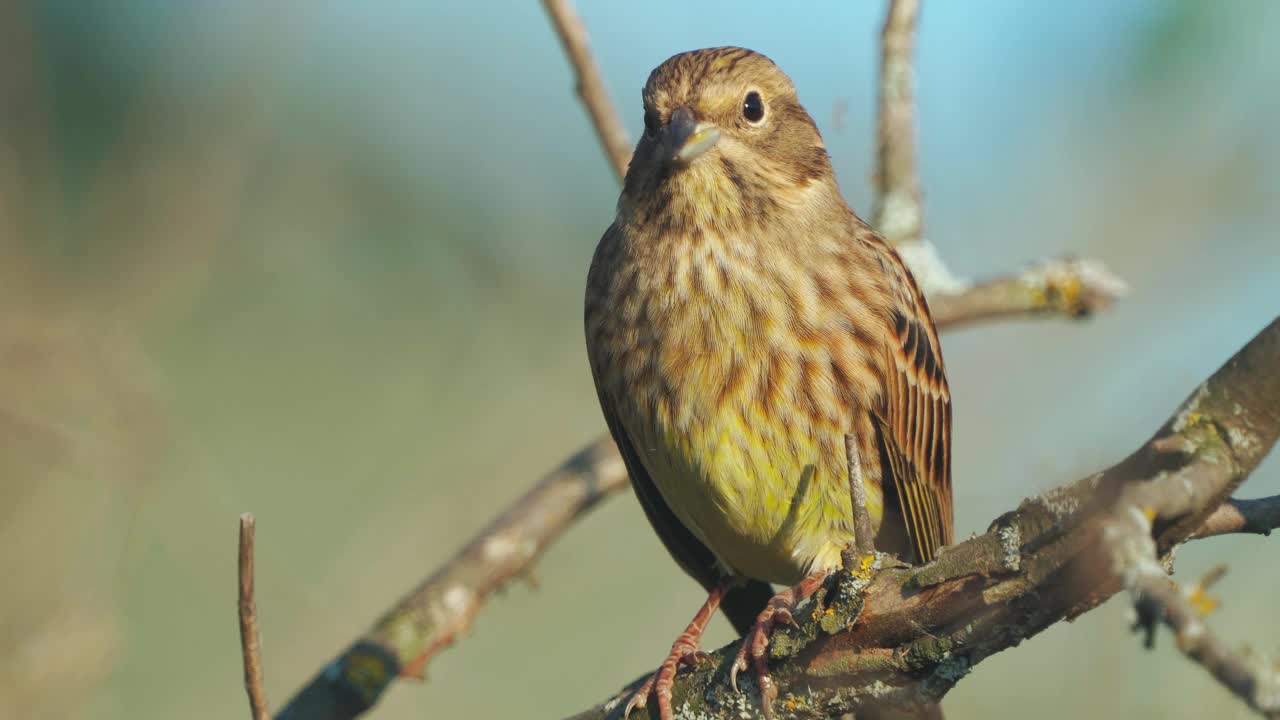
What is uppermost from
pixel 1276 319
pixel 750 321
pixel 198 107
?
pixel 198 107

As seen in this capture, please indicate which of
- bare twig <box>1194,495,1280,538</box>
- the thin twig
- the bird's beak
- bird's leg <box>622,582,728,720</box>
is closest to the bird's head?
the bird's beak

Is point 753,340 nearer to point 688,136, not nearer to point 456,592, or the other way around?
point 688,136

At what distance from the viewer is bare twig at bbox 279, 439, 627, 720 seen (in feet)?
13.4

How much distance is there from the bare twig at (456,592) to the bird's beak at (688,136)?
1245mm

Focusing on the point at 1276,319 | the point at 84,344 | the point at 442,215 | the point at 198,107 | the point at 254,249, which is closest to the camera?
the point at 1276,319

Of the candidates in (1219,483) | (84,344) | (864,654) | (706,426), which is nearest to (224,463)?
(84,344)

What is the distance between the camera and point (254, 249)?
26.8 ft

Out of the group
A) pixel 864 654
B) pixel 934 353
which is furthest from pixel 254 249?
pixel 864 654

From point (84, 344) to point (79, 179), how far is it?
7.51 feet

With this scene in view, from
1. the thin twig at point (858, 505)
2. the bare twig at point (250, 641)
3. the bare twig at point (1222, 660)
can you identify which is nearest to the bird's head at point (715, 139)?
the thin twig at point (858, 505)

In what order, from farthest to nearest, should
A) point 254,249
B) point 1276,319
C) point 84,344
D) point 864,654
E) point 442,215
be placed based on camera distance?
point 442,215 < point 254,249 < point 84,344 < point 864,654 < point 1276,319

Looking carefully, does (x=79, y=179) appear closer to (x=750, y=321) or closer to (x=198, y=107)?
(x=198, y=107)

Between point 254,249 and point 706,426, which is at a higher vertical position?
point 254,249

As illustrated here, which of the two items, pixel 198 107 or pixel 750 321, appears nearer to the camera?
pixel 750 321
